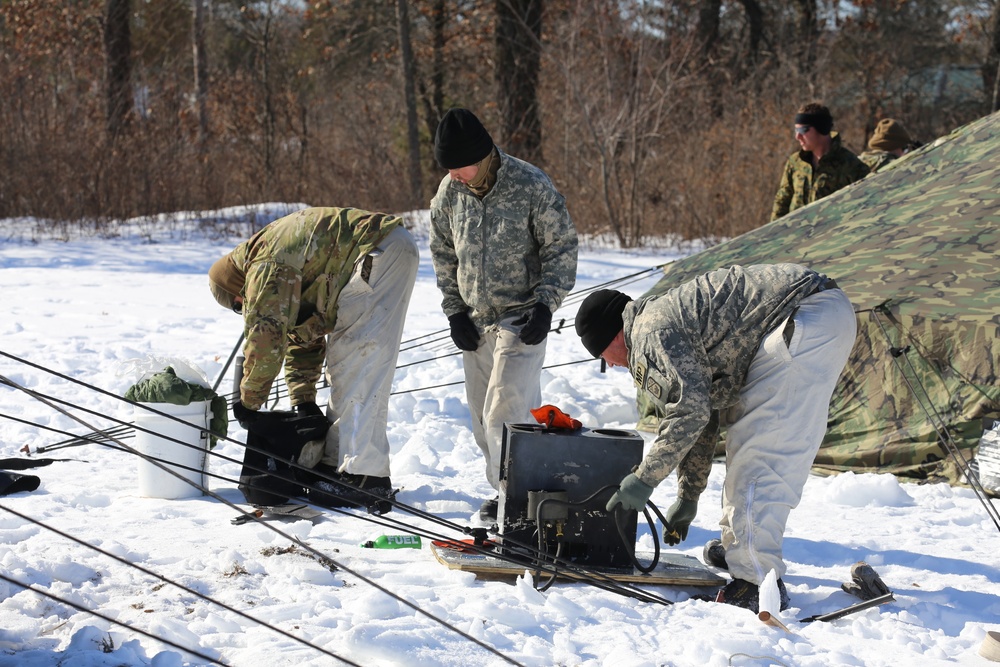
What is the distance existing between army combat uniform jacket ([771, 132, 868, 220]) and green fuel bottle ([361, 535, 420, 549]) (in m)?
4.21

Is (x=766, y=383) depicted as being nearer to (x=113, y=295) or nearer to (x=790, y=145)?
(x=113, y=295)

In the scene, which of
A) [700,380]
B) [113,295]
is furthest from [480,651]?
[113,295]

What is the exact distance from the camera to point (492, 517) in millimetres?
4500

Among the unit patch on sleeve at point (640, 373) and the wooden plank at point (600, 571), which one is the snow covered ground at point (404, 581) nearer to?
the wooden plank at point (600, 571)

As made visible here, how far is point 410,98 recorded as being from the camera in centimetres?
1616

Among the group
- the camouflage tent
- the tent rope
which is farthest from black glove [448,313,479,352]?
the tent rope

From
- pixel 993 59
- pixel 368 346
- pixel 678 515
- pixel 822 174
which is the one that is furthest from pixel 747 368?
pixel 993 59

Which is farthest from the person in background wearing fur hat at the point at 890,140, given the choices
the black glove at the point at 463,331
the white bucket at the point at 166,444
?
the white bucket at the point at 166,444

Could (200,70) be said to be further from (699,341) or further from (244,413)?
(699,341)

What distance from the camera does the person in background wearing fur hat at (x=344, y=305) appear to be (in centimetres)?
448

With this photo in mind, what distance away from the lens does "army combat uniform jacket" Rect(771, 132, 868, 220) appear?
7059 mm

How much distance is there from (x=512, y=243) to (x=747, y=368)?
125 cm

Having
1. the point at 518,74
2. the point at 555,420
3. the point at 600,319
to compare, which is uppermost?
the point at 518,74

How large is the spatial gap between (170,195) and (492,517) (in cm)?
1065
